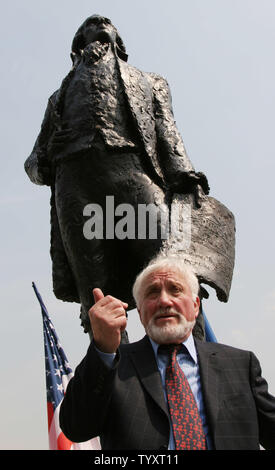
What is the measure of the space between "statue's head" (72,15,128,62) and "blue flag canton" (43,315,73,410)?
341 cm

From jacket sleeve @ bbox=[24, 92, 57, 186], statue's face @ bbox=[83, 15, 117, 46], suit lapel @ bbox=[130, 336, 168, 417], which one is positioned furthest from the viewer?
statue's face @ bbox=[83, 15, 117, 46]

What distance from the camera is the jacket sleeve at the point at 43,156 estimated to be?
13.1ft

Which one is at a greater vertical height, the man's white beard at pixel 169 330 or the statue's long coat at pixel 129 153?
the statue's long coat at pixel 129 153

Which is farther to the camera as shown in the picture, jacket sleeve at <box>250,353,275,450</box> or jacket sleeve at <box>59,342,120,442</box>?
jacket sleeve at <box>250,353,275,450</box>

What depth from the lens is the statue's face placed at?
426 centimetres

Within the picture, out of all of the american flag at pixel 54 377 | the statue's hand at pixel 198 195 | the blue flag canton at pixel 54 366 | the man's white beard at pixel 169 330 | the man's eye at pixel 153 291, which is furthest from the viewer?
the blue flag canton at pixel 54 366

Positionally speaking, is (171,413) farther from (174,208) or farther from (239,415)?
(174,208)

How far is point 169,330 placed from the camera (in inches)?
89.4

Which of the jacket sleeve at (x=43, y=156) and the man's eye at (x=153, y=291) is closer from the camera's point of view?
the man's eye at (x=153, y=291)

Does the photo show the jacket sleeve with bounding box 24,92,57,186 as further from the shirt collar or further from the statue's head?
the shirt collar

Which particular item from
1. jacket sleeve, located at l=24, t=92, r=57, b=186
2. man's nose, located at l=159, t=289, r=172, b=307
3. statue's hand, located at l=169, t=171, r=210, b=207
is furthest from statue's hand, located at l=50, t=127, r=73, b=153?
man's nose, located at l=159, t=289, r=172, b=307

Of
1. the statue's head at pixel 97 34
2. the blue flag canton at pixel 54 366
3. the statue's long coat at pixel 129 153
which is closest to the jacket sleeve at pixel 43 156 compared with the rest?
the statue's long coat at pixel 129 153

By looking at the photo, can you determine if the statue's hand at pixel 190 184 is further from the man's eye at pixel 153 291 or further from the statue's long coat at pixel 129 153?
the man's eye at pixel 153 291

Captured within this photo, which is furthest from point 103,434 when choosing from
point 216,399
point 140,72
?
point 140,72
